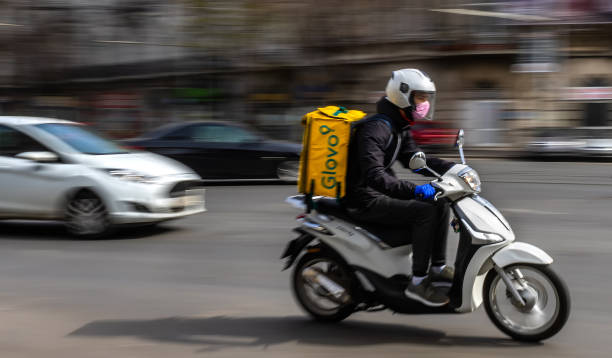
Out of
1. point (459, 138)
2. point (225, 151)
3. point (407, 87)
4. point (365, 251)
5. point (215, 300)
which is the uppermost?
point (407, 87)

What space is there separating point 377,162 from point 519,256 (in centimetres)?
100

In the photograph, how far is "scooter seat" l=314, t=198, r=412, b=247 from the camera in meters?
5.38

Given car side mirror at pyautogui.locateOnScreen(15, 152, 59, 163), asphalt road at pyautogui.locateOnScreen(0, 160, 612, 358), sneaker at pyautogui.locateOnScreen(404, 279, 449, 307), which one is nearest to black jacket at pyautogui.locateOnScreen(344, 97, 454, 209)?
sneaker at pyautogui.locateOnScreen(404, 279, 449, 307)

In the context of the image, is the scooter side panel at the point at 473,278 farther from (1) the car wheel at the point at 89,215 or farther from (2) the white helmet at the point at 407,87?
(1) the car wheel at the point at 89,215

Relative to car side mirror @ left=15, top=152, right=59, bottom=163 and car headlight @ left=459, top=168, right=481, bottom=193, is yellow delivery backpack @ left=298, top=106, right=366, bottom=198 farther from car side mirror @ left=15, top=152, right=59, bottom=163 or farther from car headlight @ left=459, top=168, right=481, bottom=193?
car side mirror @ left=15, top=152, right=59, bottom=163

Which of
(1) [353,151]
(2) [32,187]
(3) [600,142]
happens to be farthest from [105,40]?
(1) [353,151]

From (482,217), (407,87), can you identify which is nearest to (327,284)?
(482,217)

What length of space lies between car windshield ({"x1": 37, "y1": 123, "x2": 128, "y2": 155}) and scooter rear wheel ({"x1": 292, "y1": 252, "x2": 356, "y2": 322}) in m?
4.99

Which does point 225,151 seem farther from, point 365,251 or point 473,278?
point 473,278

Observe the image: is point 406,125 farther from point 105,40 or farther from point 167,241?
point 105,40

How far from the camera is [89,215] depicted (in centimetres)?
971

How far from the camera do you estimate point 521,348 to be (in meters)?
5.02

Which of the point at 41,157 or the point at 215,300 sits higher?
the point at 41,157

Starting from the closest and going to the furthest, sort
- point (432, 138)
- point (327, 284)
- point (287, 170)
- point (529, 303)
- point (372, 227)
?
point (529, 303) → point (372, 227) → point (327, 284) → point (287, 170) → point (432, 138)
